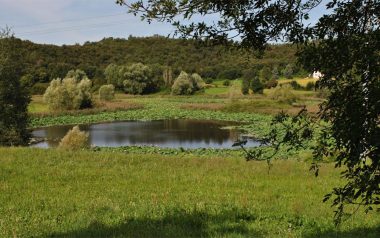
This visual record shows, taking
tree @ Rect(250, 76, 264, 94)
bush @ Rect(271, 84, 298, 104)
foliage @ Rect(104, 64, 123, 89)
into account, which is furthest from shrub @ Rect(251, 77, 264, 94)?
foliage @ Rect(104, 64, 123, 89)

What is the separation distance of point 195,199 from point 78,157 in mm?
7122

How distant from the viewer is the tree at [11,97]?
26562mm

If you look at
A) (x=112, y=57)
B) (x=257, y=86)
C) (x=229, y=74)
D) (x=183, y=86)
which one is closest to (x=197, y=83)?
(x=183, y=86)

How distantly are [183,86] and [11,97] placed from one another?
67267 millimetres

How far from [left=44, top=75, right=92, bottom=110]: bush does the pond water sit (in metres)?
12.5

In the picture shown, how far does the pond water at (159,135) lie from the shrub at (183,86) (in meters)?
42.5

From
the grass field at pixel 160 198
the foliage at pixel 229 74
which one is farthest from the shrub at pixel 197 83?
the grass field at pixel 160 198

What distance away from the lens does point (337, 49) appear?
11.0ft

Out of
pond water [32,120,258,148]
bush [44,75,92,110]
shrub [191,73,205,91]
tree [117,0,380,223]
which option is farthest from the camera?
shrub [191,73,205,91]

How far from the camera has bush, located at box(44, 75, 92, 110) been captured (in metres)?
59.1

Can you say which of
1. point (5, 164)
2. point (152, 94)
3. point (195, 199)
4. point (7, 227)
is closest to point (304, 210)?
point (195, 199)

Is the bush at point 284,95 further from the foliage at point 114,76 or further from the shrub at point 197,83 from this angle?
the foliage at point 114,76

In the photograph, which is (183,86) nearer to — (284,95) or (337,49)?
(284,95)

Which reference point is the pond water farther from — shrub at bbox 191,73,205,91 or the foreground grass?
shrub at bbox 191,73,205,91
